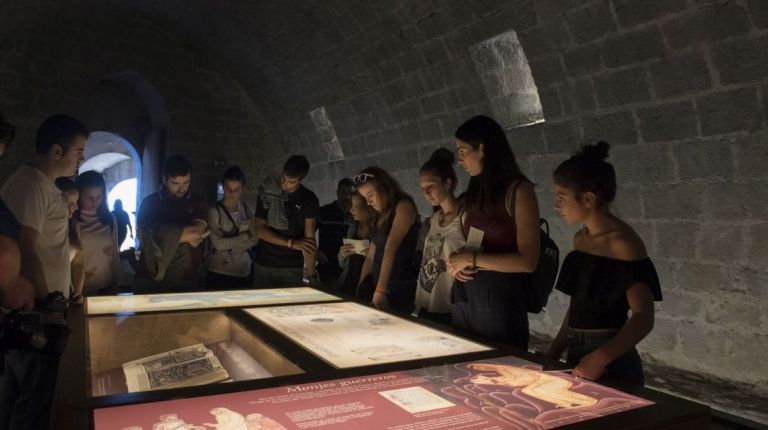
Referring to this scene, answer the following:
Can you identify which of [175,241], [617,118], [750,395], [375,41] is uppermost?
[375,41]

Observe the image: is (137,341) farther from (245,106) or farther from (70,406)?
(245,106)

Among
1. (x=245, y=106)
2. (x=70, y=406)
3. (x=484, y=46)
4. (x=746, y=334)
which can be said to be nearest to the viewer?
(x=70, y=406)

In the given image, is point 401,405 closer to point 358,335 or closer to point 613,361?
point 358,335

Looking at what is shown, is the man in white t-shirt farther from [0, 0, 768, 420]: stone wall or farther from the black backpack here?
[0, 0, 768, 420]: stone wall

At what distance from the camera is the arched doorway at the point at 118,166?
9.42 metres

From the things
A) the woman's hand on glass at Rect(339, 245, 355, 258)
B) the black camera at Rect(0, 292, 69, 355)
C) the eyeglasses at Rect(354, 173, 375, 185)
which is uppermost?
the eyeglasses at Rect(354, 173, 375, 185)

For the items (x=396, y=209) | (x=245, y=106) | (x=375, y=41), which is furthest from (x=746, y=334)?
(x=245, y=106)

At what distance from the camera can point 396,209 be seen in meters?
2.97

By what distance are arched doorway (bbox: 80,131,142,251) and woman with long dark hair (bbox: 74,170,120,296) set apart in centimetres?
578

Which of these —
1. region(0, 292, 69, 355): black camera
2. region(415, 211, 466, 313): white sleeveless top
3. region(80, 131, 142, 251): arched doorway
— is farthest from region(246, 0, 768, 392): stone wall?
region(80, 131, 142, 251): arched doorway

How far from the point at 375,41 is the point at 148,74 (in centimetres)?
428

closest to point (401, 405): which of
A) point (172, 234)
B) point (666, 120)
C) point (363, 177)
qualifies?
point (363, 177)

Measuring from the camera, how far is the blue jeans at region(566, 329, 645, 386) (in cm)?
177

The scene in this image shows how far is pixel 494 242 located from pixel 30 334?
1628 mm
